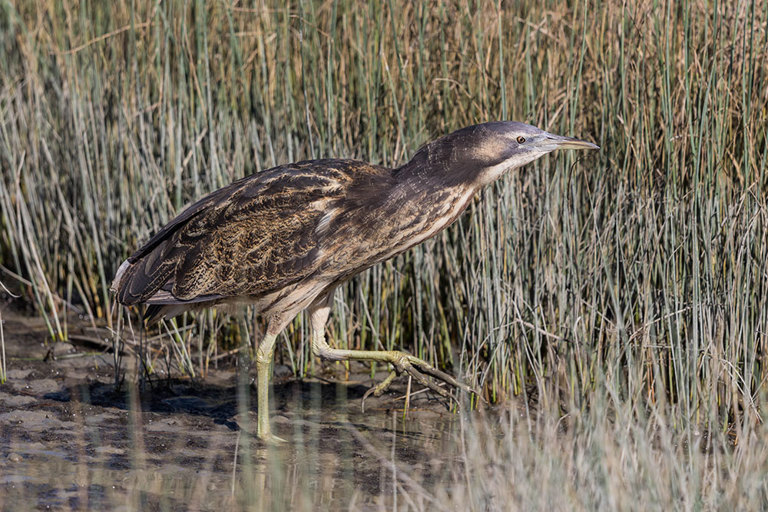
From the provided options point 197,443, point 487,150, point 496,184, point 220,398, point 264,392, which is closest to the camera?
point 487,150

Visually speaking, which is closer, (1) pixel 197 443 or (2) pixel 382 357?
(1) pixel 197 443

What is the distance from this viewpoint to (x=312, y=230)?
15.3ft

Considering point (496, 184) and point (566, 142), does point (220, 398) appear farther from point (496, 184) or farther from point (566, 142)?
point (566, 142)

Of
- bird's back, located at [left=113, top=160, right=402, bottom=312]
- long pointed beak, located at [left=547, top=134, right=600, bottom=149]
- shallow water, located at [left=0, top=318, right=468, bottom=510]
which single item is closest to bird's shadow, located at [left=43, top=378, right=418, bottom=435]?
shallow water, located at [left=0, top=318, right=468, bottom=510]

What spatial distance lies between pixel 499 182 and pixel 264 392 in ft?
4.87

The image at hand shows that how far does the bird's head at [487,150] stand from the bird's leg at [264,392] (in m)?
1.09

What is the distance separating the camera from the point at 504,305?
4.99 metres

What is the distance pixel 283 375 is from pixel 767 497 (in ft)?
9.57

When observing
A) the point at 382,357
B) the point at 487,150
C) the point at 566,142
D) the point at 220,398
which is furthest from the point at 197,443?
the point at 566,142

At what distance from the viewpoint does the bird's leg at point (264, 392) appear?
4.73 m

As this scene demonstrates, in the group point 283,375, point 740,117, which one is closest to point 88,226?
point 283,375

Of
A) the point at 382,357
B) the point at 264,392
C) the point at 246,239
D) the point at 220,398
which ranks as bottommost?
the point at 220,398

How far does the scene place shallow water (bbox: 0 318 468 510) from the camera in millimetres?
3941

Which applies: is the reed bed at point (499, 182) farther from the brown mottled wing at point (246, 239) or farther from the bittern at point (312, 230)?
the brown mottled wing at point (246, 239)
